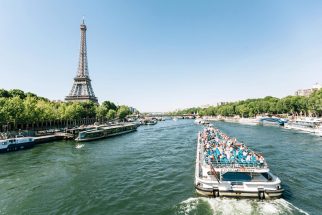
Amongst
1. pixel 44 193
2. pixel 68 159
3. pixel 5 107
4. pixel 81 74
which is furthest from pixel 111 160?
pixel 81 74

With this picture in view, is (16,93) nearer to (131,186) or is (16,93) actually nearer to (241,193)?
(131,186)

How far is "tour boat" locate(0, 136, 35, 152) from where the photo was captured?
1924 inches

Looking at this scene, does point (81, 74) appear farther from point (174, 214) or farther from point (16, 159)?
point (174, 214)

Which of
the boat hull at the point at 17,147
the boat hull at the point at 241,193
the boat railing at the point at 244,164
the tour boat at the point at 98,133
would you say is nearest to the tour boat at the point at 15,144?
the boat hull at the point at 17,147

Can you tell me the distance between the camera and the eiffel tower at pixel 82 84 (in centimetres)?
15925

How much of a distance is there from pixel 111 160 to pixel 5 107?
41.8 meters

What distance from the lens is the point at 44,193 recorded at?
24.2 meters

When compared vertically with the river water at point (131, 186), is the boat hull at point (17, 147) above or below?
above

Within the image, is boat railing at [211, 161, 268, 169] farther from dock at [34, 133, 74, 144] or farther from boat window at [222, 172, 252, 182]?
dock at [34, 133, 74, 144]

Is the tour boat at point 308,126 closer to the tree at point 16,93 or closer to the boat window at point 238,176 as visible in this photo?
the boat window at point 238,176

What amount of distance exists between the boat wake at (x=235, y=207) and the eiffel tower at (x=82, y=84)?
15239 centimetres

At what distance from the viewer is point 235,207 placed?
1892cm

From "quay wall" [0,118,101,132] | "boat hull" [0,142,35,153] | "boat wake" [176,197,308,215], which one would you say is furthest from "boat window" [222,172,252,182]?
"quay wall" [0,118,101,132]

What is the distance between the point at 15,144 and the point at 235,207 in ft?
171
